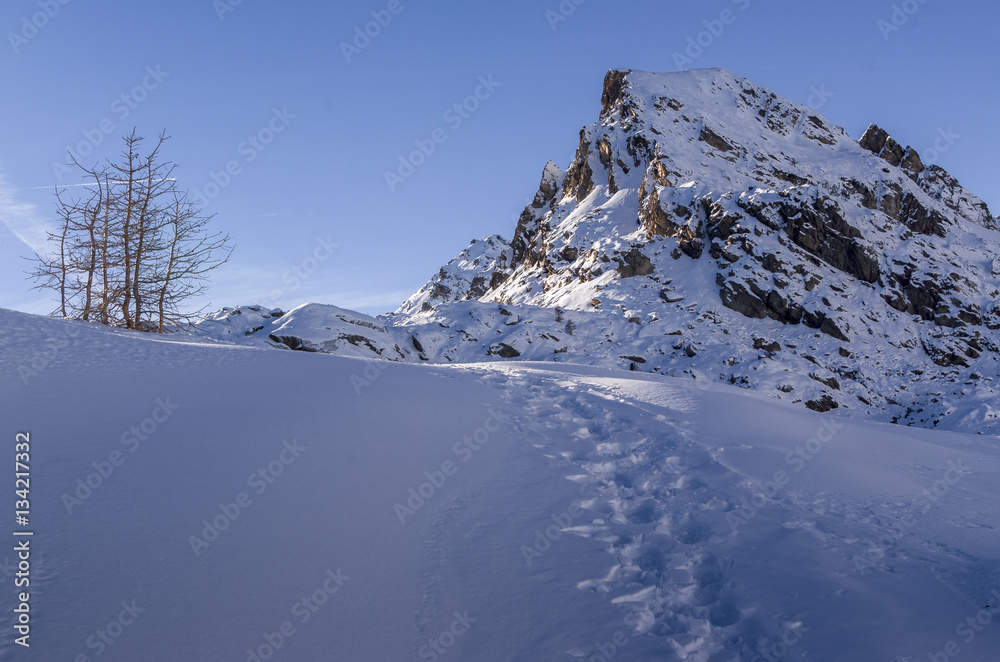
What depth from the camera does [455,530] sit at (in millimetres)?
4465

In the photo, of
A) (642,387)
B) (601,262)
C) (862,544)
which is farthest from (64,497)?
(601,262)

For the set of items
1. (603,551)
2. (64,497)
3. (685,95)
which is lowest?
(603,551)

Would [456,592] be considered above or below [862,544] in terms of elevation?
above

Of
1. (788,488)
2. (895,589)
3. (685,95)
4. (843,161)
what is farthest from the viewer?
(685,95)

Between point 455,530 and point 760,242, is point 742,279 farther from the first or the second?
point 455,530

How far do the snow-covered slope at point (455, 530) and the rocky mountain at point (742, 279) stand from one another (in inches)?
779

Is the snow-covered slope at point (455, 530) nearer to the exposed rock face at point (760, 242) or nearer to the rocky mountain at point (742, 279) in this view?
the rocky mountain at point (742, 279)

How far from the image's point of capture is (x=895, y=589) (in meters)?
3.56

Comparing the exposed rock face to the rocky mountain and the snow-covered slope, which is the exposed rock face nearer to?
the rocky mountain

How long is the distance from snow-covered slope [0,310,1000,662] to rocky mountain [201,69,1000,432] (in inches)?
779

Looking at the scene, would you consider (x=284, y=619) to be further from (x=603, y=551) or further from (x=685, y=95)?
(x=685, y=95)

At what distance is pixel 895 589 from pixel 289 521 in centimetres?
447

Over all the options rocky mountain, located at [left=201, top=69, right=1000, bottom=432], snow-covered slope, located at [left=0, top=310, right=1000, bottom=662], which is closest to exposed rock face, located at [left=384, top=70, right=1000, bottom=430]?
rocky mountain, located at [left=201, top=69, right=1000, bottom=432]

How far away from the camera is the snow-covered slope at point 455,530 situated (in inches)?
123
